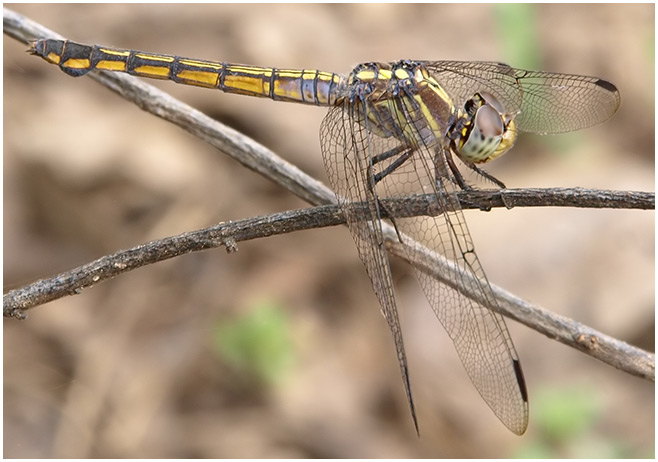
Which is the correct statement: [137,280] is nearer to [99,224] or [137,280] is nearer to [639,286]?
[99,224]

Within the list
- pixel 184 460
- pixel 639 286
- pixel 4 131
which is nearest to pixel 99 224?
pixel 4 131

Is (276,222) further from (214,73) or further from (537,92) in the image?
(537,92)

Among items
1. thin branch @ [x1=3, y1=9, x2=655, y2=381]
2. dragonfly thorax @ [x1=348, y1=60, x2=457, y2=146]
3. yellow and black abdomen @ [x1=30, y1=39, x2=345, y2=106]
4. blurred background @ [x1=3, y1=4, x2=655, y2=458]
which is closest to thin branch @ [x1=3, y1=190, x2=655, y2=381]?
thin branch @ [x1=3, y1=9, x2=655, y2=381]

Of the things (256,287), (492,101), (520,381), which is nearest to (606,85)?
(492,101)

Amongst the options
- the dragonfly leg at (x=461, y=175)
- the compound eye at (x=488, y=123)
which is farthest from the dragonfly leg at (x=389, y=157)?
the compound eye at (x=488, y=123)

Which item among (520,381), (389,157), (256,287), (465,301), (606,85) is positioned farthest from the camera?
(256,287)
